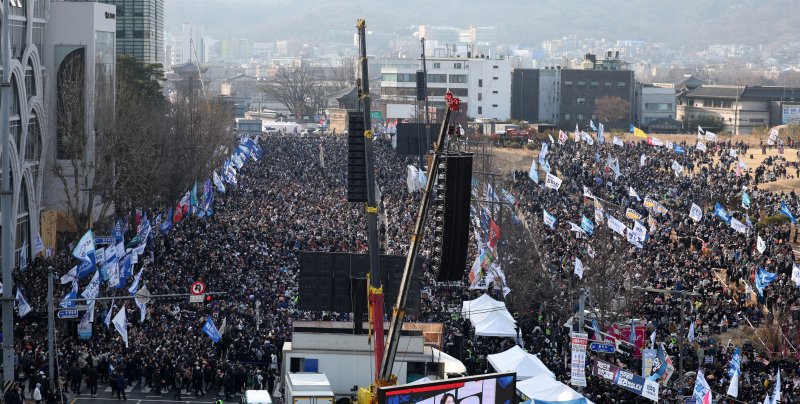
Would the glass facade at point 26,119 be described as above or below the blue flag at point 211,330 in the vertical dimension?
above

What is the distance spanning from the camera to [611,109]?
130500mm

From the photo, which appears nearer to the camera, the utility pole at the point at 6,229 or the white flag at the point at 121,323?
the utility pole at the point at 6,229

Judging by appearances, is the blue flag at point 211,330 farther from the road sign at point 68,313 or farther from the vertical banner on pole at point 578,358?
the vertical banner on pole at point 578,358

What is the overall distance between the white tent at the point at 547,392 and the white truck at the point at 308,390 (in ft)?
13.5

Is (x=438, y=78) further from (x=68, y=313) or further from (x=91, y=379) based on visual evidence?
(x=91, y=379)

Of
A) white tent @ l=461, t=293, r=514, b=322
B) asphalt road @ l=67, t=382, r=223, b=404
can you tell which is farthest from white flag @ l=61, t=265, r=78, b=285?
white tent @ l=461, t=293, r=514, b=322

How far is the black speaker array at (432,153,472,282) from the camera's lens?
64.8 ft

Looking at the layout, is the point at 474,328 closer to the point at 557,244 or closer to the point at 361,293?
the point at 361,293

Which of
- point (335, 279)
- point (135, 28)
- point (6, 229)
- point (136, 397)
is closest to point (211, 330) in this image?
point (136, 397)

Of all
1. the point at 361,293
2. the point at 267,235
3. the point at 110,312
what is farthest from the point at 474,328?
the point at 267,235

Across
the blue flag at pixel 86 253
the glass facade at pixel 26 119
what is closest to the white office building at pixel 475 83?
the glass facade at pixel 26 119

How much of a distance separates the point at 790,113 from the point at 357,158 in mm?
103951

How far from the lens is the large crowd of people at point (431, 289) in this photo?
31312mm

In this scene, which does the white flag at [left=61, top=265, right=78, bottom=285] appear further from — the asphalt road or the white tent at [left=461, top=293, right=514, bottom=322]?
the white tent at [left=461, top=293, right=514, bottom=322]
